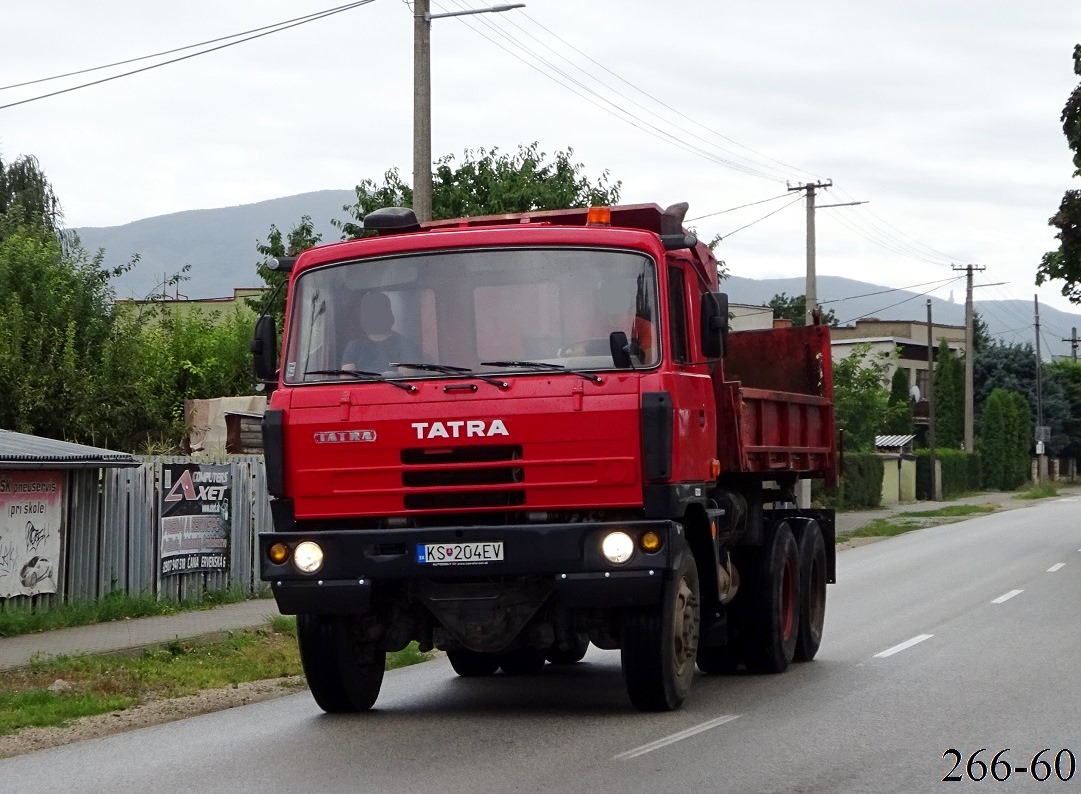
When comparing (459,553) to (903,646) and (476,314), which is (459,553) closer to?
(476,314)

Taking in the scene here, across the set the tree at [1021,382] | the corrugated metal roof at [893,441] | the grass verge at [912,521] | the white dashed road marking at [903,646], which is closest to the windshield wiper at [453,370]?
the white dashed road marking at [903,646]

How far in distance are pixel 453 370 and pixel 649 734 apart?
2332 millimetres

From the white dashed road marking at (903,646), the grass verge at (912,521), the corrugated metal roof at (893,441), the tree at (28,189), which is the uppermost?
the tree at (28,189)

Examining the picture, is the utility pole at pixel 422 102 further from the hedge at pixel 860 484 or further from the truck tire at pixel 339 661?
the hedge at pixel 860 484

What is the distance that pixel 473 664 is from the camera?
1283 centimetres

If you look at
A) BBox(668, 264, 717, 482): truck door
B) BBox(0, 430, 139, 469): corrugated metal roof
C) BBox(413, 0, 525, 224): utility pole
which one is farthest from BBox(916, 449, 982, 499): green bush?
BBox(668, 264, 717, 482): truck door

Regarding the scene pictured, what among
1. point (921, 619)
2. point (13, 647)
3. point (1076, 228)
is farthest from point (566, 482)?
point (1076, 228)

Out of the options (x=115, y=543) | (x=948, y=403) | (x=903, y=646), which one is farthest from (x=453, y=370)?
(x=948, y=403)

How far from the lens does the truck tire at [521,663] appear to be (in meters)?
12.9

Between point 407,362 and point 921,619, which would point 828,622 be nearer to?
point 921,619

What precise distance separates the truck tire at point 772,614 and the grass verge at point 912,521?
24.5 meters

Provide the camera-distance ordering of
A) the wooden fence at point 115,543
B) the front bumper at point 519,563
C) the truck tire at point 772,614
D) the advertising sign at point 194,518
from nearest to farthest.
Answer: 1. the front bumper at point 519,563
2. the truck tire at point 772,614
3. the wooden fence at point 115,543
4. the advertising sign at point 194,518

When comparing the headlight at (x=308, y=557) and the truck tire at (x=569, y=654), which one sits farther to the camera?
the truck tire at (x=569, y=654)

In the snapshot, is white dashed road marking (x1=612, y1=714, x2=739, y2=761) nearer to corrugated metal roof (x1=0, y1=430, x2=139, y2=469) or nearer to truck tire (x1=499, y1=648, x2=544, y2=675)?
truck tire (x1=499, y1=648, x2=544, y2=675)
